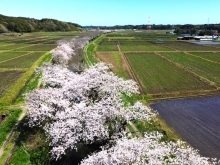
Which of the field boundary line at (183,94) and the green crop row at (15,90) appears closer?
the green crop row at (15,90)

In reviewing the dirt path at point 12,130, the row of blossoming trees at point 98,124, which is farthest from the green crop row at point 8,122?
the row of blossoming trees at point 98,124

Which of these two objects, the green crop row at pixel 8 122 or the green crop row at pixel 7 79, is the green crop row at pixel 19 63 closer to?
the green crop row at pixel 7 79

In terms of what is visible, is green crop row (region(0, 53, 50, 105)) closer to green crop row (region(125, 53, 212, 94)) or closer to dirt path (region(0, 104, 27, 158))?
dirt path (region(0, 104, 27, 158))

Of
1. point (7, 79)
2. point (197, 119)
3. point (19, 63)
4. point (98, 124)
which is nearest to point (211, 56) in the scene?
point (197, 119)

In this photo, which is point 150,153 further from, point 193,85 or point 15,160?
point 193,85

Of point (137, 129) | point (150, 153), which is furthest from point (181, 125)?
point (150, 153)
